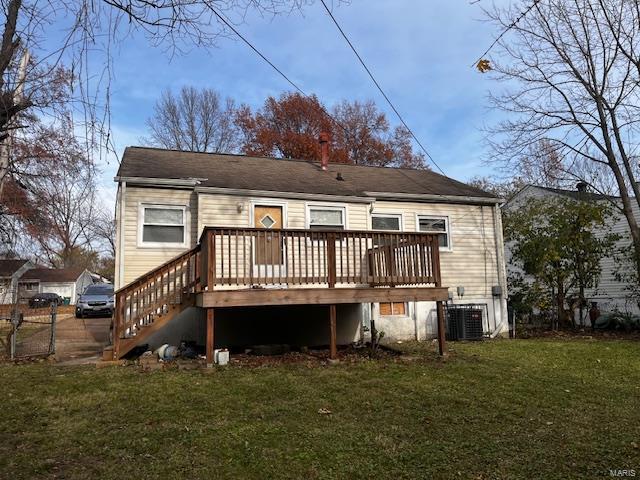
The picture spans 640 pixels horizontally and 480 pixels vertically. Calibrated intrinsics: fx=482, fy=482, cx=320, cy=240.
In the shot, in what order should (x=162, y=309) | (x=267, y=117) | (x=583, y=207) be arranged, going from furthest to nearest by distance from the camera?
(x=267, y=117)
(x=583, y=207)
(x=162, y=309)

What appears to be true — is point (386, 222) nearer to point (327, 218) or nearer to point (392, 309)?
point (327, 218)

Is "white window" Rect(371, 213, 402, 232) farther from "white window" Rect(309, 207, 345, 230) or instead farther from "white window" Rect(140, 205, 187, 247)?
"white window" Rect(140, 205, 187, 247)

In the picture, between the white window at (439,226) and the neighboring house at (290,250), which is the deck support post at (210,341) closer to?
the neighboring house at (290,250)

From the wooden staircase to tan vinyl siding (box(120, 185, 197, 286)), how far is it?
45.1 inches

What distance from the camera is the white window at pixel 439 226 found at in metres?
13.4

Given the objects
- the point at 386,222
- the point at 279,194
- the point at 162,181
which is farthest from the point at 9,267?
the point at 386,222

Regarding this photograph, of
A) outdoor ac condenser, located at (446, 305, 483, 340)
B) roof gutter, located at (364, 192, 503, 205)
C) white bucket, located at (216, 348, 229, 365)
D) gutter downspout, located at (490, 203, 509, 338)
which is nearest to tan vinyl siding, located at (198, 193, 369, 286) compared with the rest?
roof gutter, located at (364, 192, 503, 205)

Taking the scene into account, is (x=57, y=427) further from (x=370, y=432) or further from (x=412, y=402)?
(x=412, y=402)

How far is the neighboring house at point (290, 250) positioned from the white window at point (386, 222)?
33 millimetres

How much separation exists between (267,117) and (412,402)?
28.0 meters

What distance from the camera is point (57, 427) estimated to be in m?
4.81

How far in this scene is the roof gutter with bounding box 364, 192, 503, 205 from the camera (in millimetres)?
12828

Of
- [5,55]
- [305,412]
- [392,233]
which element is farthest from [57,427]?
[392,233]

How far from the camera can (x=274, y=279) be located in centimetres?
847
